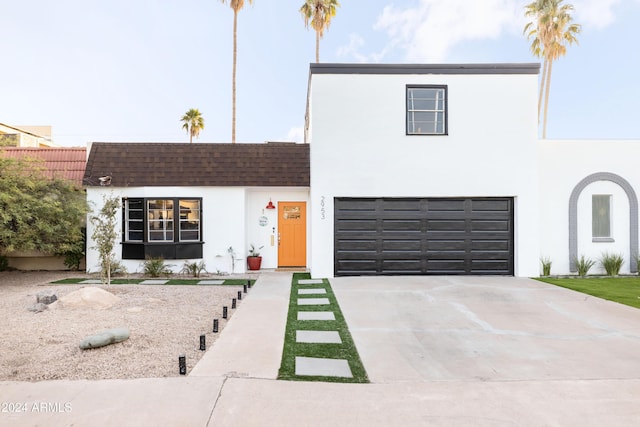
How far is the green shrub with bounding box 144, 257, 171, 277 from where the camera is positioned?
11086mm

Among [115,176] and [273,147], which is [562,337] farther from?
[115,176]

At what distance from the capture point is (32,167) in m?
10.5

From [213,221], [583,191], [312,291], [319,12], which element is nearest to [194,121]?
[319,12]

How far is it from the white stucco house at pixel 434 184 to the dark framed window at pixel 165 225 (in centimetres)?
3

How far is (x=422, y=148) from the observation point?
10922 millimetres

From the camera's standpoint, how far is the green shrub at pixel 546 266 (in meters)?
11.3

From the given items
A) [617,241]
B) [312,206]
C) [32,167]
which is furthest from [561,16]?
[32,167]

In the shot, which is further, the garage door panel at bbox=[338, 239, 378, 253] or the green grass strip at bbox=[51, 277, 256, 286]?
the garage door panel at bbox=[338, 239, 378, 253]

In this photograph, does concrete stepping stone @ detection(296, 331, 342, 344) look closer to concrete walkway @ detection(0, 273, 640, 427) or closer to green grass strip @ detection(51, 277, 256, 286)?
concrete walkway @ detection(0, 273, 640, 427)

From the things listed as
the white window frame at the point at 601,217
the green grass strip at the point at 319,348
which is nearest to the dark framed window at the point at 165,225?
the green grass strip at the point at 319,348

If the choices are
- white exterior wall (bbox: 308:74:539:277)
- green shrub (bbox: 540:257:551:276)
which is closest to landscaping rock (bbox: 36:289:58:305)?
white exterior wall (bbox: 308:74:539:277)

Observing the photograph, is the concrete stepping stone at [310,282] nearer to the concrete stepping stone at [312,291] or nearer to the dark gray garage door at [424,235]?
the concrete stepping stone at [312,291]

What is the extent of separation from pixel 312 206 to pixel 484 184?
16.1ft

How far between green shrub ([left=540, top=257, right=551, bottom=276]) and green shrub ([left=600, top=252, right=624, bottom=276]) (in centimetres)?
164
